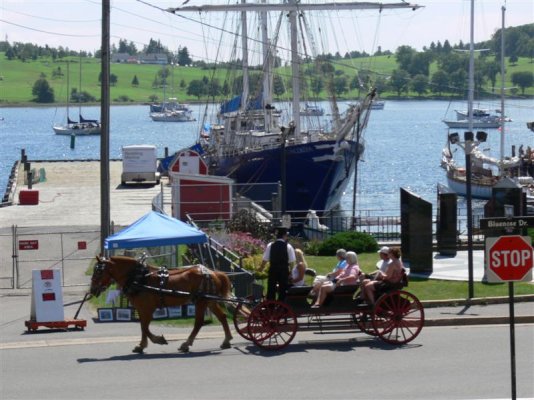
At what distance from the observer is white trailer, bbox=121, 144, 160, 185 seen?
5897 centimetres

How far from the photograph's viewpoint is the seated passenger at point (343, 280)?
17.4 m

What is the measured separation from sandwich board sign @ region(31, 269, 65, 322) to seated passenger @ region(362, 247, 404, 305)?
5.55 meters

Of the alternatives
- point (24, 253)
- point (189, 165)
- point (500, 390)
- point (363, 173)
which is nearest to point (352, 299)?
point (500, 390)

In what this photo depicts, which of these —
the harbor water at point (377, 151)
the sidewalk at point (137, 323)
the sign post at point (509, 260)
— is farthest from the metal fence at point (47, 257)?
the harbor water at point (377, 151)

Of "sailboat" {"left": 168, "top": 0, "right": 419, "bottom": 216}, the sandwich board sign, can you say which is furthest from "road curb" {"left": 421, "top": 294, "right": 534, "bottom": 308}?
"sailboat" {"left": 168, "top": 0, "right": 419, "bottom": 216}

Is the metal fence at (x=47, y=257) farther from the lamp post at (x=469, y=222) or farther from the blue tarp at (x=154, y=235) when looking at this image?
the lamp post at (x=469, y=222)

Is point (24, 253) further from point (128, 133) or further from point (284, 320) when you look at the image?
point (128, 133)

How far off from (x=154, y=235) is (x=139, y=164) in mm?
39746

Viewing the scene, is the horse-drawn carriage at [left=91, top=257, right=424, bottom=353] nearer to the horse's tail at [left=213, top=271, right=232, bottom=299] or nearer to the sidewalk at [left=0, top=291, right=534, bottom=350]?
the horse's tail at [left=213, top=271, right=232, bottom=299]

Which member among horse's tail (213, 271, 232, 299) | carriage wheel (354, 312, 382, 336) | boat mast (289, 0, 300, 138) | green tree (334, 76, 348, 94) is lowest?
carriage wheel (354, 312, 382, 336)

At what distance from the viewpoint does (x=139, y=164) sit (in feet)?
197

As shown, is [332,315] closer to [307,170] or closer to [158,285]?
[158,285]

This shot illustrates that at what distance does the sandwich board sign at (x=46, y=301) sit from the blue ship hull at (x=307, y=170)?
3468cm

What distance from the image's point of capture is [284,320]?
17.3 meters
